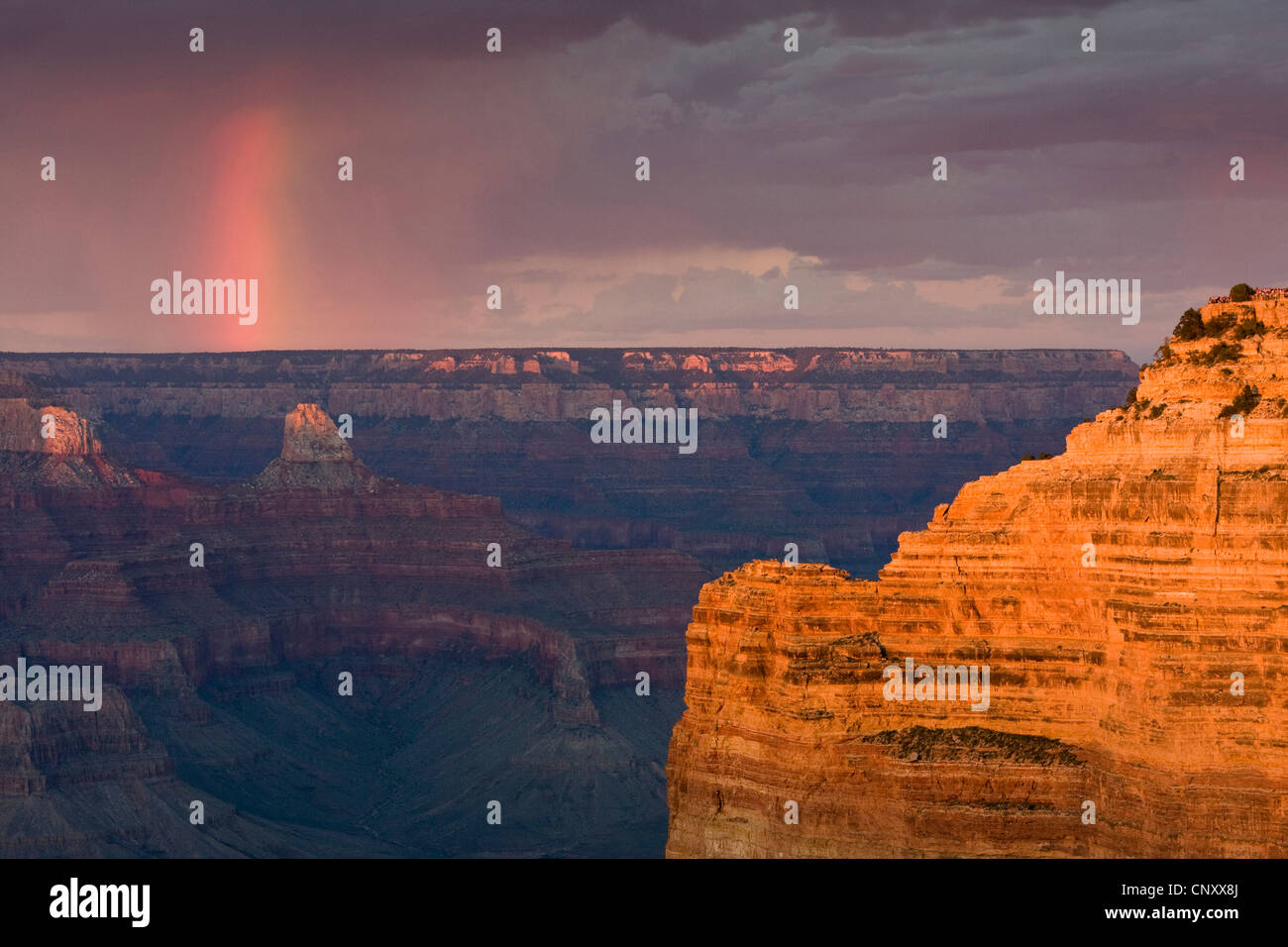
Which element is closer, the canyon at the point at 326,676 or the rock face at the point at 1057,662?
the rock face at the point at 1057,662

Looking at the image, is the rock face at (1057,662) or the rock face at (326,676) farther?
the rock face at (326,676)

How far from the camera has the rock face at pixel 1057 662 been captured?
64.0 m

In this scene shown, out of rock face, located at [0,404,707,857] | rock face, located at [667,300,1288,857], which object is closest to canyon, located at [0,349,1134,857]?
rock face, located at [0,404,707,857]

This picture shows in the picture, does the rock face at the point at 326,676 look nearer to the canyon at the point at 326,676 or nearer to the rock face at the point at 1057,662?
the canyon at the point at 326,676

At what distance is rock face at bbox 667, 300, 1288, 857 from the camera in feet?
210

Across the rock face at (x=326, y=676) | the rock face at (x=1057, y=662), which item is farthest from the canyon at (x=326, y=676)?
the rock face at (x=1057, y=662)

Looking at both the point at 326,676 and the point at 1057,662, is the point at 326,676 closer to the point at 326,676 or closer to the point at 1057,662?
the point at 326,676

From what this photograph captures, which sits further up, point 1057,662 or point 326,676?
point 1057,662

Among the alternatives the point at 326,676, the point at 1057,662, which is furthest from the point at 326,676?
the point at 1057,662

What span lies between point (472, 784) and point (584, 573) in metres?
33.4

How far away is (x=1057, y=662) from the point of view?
68.1m

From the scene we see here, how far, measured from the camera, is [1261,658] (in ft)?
209

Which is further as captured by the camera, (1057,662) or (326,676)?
(326,676)
